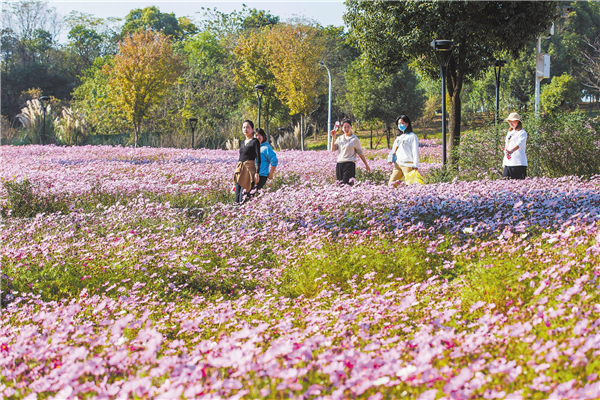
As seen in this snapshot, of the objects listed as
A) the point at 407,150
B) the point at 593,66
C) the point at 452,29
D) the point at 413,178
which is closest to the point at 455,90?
the point at 452,29

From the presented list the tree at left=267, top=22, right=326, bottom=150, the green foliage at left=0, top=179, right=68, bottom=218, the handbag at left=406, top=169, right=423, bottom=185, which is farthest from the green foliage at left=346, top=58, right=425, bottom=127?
the green foliage at left=0, top=179, right=68, bottom=218

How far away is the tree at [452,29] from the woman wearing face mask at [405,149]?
4789 mm

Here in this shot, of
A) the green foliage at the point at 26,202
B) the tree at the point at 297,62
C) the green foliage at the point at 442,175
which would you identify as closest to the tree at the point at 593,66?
the tree at the point at 297,62

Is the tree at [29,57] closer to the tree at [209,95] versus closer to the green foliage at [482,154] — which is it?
the tree at [209,95]

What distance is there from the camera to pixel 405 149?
31.3ft

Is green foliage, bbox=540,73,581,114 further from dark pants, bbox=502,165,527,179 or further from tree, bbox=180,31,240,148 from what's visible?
dark pants, bbox=502,165,527,179

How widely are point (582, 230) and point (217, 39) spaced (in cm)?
6282

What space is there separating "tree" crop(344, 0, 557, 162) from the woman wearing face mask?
479cm

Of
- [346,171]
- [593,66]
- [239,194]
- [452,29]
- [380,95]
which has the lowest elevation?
[239,194]

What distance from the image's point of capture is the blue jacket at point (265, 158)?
9.67 metres

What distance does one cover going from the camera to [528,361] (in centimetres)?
231

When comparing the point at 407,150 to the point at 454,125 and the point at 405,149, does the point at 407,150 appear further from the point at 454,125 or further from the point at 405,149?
the point at 454,125

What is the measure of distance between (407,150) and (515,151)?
2088mm

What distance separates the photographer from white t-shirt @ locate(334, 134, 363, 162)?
9.78 metres
